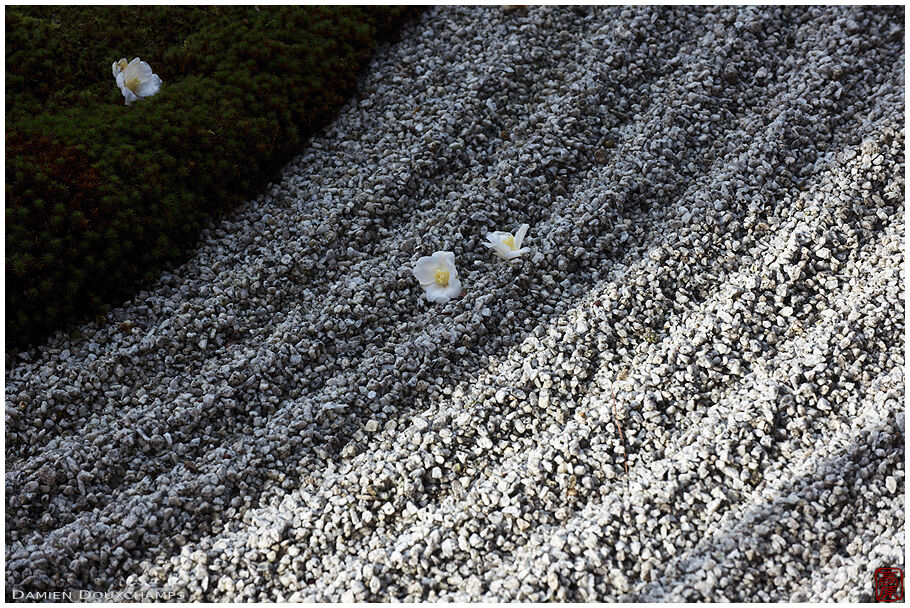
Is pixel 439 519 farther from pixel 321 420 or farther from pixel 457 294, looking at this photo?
pixel 457 294

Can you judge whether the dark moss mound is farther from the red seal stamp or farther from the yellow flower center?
the red seal stamp

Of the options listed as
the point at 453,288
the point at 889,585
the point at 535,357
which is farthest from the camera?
the point at 453,288

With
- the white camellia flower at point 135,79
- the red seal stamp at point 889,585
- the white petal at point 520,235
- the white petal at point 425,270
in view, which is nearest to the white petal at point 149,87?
the white camellia flower at point 135,79

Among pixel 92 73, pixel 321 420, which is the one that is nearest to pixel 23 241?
pixel 92 73

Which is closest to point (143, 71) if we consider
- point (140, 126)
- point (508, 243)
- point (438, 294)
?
point (140, 126)

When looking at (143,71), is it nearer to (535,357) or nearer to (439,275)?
(439,275)

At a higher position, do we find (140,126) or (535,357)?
(140,126)

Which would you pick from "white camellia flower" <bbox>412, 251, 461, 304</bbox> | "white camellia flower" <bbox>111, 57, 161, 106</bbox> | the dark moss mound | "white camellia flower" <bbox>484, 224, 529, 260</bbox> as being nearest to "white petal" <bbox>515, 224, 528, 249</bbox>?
"white camellia flower" <bbox>484, 224, 529, 260</bbox>
